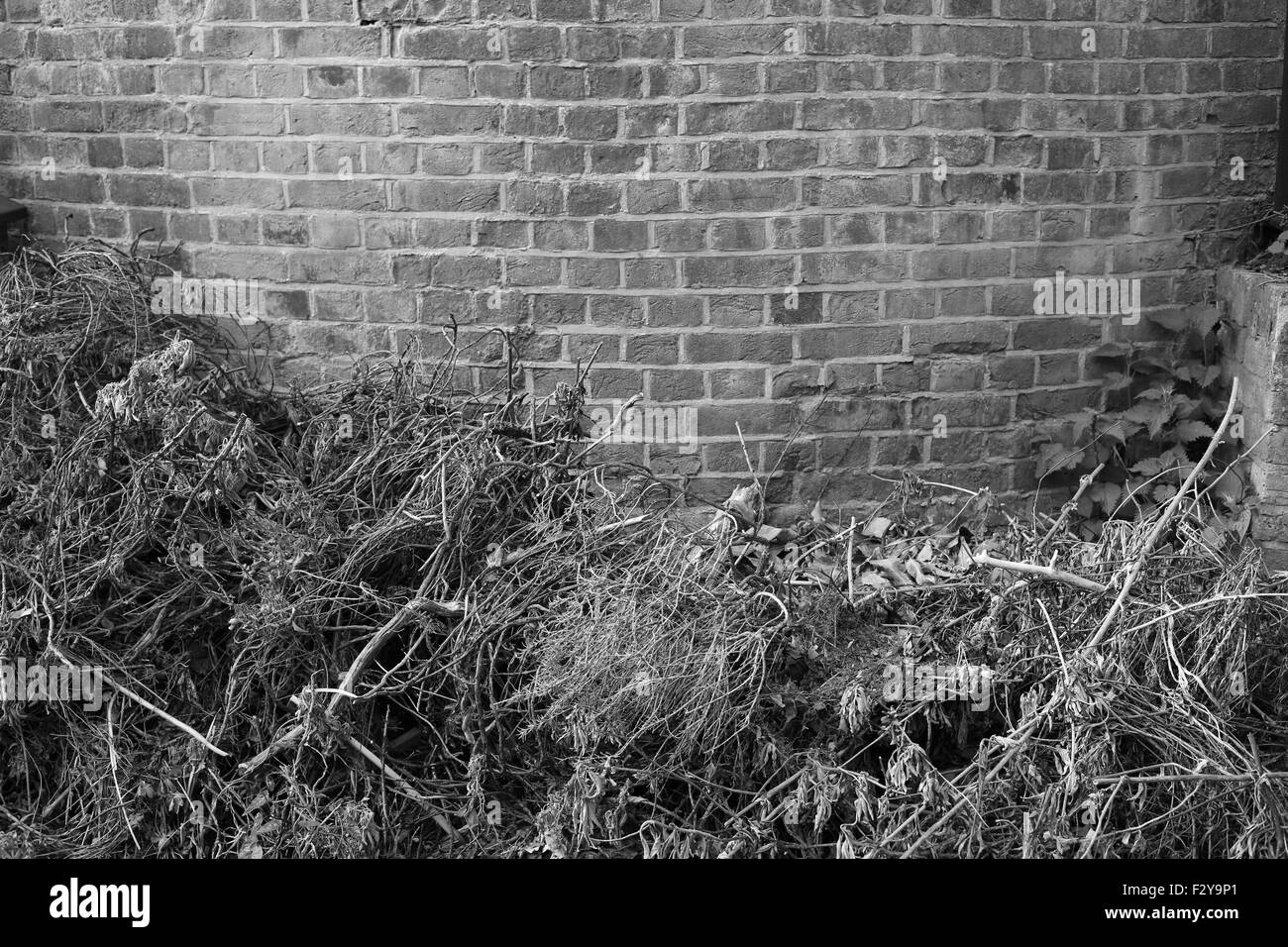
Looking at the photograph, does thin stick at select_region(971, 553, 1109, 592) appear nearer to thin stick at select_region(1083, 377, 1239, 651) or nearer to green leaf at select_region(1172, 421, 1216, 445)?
thin stick at select_region(1083, 377, 1239, 651)

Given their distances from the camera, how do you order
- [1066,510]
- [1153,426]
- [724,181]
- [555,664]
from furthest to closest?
[1153,426] → [724,181] → [1066,510] → [555,664]

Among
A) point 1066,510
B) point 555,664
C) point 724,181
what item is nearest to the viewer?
point 555,664

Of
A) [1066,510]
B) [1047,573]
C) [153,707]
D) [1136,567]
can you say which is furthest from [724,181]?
[153,707]

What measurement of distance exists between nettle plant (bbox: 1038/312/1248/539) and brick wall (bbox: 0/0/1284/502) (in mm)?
112

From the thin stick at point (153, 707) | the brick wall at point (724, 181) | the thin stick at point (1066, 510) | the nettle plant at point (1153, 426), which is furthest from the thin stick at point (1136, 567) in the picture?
the thin stick at point (153, 707)

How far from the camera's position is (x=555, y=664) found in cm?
336

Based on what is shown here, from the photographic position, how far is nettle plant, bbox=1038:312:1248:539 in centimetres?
442

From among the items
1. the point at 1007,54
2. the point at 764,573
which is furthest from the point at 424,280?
the point at 1007,54

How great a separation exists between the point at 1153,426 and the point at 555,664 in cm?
253

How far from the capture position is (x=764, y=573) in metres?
3.71

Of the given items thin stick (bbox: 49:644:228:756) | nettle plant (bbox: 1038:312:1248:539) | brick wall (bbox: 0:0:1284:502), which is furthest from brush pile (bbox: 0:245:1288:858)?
brick wall (bbox: 0:0:1284:502)

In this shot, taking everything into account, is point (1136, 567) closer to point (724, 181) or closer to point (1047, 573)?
point (1047, 573)

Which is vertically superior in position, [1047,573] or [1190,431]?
[1190,431]

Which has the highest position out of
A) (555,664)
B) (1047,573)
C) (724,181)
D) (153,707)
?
(724,181)
